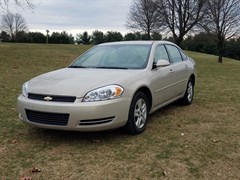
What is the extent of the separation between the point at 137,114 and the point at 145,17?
35655 mm

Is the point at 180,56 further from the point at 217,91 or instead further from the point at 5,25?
the point at 5,25

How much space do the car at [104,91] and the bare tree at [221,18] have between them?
25268mm

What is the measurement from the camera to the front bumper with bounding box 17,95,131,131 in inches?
175

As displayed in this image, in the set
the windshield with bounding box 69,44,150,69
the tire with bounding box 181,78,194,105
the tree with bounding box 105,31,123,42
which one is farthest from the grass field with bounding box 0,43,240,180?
the tree with bounding box 105,31,123,42

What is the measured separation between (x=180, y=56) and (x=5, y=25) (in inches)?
3181

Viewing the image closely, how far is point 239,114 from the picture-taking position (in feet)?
22.0

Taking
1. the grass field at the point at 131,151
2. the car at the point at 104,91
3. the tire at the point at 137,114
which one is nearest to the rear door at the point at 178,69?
the car at the point at 104,91

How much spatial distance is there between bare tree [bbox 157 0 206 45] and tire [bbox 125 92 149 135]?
1115 inches

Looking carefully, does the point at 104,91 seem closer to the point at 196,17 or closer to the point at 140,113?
the point at 140,113

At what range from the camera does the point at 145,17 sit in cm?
3956

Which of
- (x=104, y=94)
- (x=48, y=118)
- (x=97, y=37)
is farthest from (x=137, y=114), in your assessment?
(x=97, y=37)

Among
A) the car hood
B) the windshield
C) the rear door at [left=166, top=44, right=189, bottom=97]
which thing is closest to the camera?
the car hood

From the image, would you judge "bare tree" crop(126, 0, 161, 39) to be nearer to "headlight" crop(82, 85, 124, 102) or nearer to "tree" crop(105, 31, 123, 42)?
"tree" crop(105, 31, 123, 42)

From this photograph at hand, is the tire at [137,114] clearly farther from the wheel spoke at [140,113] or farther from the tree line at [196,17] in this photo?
the tree line at [196,17]
